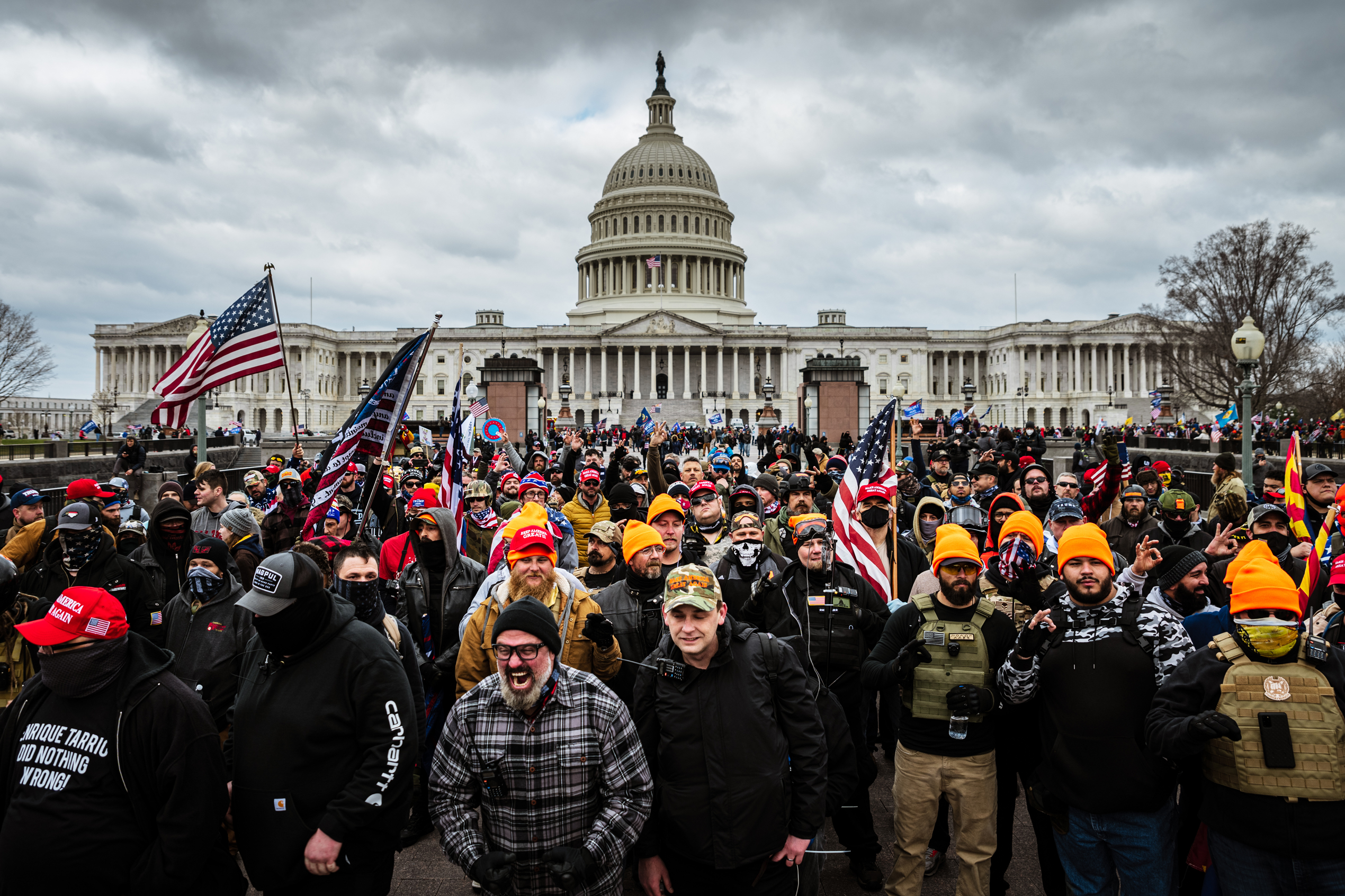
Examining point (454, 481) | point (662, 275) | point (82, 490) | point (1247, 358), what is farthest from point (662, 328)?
point (82, 490)

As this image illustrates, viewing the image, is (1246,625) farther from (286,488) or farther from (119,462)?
(119,462)

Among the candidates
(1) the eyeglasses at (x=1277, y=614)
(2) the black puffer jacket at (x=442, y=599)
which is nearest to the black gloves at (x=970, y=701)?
(1) the eyeglasses at (x=1277, y=614)

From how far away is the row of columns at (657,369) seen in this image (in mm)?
94812

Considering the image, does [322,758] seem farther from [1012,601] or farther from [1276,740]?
[1012,601]

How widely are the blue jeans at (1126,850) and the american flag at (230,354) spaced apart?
419 inches

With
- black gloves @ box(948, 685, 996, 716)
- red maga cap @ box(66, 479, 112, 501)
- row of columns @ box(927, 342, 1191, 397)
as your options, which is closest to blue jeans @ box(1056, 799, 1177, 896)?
black gloves @ box(948, 685, 996, 716)

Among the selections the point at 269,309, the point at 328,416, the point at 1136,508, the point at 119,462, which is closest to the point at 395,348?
the point at 328,416

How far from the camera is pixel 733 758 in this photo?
11.7 ft

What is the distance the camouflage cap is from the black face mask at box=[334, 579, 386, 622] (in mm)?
1834

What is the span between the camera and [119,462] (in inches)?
679

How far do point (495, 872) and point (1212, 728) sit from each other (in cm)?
283

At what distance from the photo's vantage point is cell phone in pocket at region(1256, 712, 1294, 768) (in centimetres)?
342

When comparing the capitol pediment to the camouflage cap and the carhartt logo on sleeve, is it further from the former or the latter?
the carhartt logo on sleeve

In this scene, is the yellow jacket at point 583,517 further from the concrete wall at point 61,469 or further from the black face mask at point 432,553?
the concrete wall at point 61,469
